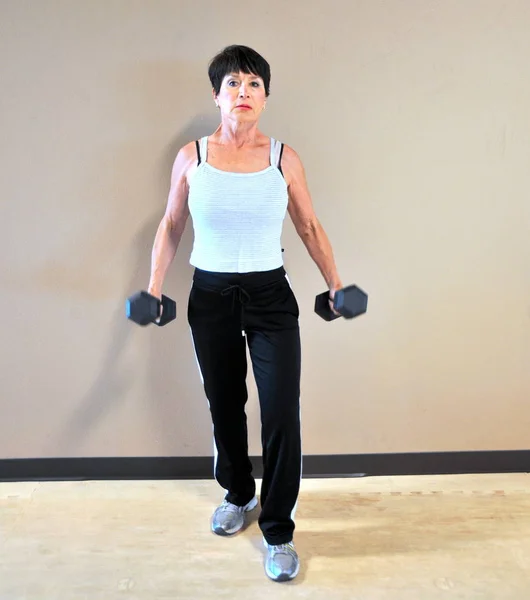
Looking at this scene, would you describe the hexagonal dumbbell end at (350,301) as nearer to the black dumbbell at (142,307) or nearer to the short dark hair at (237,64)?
the black dumbbell at (142,307)

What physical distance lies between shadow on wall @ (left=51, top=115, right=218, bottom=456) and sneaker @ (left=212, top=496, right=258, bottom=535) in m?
0.30

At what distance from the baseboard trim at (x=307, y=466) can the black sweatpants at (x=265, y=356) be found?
1.57ft

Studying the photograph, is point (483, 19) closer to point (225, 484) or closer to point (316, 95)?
point (316, 95)

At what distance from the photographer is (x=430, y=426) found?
199 centimetres

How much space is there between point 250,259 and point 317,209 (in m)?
0.45

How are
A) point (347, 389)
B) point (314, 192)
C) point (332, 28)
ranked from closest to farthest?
point (332, 28) < point (314, 192) < point (347, 389)

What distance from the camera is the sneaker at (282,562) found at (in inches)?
58.7

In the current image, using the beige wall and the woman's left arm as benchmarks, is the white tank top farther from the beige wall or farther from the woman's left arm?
the beige wall

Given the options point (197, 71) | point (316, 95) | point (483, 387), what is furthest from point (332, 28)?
point (483, 387)

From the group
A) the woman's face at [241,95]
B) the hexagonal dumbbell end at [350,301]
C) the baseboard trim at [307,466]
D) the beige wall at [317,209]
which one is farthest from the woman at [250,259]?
the baseboard trim at [307,466]

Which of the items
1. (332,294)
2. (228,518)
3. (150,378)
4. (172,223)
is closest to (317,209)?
(332,294)

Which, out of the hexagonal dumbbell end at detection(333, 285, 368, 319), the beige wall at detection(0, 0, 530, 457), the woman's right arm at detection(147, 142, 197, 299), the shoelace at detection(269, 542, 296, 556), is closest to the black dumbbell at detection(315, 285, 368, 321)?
the hexagonal dumbbell end at detection(333, 285, 368, 319)

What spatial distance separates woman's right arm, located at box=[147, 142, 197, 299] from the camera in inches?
59.4

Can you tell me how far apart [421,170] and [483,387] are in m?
0.83
